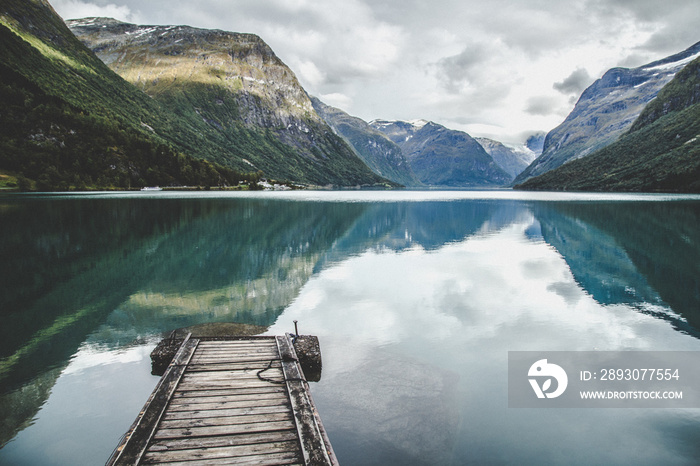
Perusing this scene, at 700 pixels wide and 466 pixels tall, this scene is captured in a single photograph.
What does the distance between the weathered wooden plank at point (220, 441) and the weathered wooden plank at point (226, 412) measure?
0.78m

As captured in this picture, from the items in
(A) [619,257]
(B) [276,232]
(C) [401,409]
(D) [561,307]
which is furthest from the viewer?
(B) [276,232]

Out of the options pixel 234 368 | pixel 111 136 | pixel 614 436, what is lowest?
pixel 614 436

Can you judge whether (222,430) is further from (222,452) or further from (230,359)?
(230,359)

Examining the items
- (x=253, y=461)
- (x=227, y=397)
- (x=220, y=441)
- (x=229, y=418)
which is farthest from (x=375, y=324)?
(x=253, y=461)

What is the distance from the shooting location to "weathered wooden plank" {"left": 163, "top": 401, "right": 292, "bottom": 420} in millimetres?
8188

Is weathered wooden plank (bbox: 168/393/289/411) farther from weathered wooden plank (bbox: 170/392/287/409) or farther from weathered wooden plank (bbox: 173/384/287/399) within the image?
weathered wooden plank (bbox: 173/384/287/399)

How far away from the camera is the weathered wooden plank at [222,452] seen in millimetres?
6809

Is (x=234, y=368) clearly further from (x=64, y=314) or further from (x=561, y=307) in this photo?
(x=561, y=307)

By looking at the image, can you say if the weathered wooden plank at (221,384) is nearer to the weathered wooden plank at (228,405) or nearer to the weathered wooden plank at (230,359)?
the weathered wooden plank at (228,405)

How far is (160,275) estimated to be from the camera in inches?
1042

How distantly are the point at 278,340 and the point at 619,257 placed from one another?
3494cm

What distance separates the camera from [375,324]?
696 inches

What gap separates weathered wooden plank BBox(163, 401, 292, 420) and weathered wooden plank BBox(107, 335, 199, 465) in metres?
0.30

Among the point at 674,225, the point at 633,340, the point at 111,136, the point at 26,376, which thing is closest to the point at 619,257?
the point at 633,340
